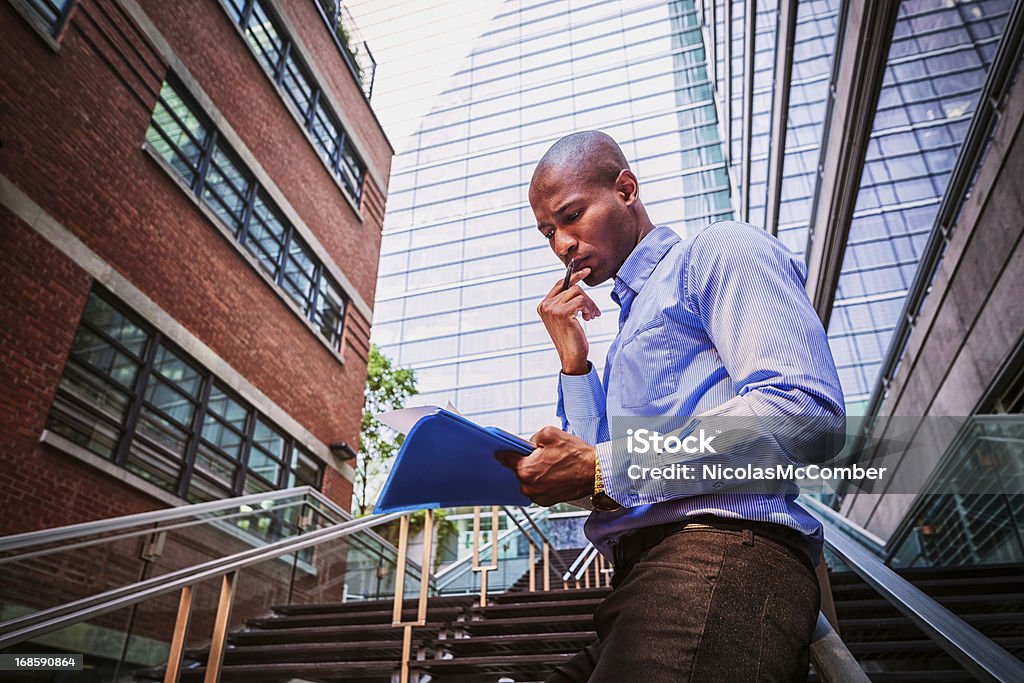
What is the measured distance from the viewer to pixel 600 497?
1.33 metres

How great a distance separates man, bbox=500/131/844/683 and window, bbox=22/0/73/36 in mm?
9071

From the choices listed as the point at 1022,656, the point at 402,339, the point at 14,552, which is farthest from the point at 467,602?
the point at 402,339

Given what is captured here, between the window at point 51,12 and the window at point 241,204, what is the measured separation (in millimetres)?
1656

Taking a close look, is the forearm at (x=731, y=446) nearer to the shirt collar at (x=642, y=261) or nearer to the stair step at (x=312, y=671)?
the shirt collar at (x=642, y=261)

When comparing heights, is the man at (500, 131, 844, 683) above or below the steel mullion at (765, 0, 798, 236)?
below

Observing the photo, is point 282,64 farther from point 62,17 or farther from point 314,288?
point 62,17

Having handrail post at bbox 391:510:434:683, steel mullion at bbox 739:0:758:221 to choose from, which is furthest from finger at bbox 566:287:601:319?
steel mullion at bbox 739:0:758:221

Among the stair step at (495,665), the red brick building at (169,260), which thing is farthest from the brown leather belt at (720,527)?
the red brick building at (169,260)

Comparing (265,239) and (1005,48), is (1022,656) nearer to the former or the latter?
(1005,48)

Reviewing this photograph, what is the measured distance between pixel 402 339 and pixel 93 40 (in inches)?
1204

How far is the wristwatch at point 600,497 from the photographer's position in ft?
4.33

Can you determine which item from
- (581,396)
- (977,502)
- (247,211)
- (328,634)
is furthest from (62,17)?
(977,502)

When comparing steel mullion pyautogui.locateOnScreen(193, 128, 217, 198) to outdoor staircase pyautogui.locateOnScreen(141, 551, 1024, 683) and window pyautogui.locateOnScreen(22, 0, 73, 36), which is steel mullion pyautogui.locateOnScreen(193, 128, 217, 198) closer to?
window pyautogui.locateOnScreen(22, 0, 73, 36)

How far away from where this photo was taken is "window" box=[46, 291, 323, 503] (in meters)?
8.18
